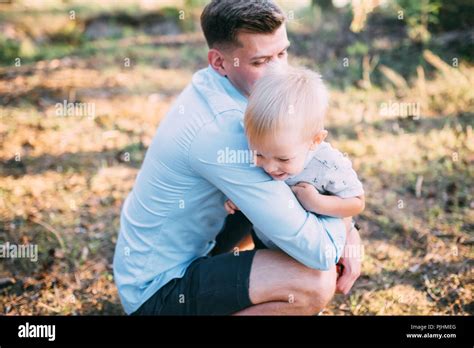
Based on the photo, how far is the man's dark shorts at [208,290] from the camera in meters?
2.12

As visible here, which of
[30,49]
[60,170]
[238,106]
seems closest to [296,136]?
[238,106]

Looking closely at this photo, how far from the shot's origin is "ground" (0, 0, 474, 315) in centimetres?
285

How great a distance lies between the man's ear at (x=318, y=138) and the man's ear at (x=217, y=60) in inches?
21.6

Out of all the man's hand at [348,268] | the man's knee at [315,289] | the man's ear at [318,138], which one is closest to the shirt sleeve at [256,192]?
the man's knee at [315,289]

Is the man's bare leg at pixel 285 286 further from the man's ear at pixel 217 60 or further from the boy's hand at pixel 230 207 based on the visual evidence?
the man's ear at pixel 217 60

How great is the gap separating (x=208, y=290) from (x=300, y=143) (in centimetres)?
76

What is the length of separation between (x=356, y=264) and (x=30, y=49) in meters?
5.37

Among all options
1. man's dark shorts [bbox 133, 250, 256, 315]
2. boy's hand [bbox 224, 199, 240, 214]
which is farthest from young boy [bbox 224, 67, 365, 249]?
man's dark shorts [bbox 133, 250, 256, 315]

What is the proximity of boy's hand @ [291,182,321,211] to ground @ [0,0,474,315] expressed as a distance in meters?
0.91

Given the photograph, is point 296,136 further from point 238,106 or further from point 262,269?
point 262,269

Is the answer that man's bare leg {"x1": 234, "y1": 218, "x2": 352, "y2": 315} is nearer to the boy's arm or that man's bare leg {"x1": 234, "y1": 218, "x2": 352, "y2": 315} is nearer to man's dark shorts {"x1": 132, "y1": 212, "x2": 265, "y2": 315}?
man's dark shorts {"x1": 132, "y1": 212, "x2": 265, "y2": 315}

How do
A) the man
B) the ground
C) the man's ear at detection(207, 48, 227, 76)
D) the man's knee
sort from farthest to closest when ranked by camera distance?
the ground → the man's ear at detection(207, 48, 227, 76) → the man's knee → the man

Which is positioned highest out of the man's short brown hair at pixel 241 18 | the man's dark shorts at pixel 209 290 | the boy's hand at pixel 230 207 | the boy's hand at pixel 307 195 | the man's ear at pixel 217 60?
the man's short brown hair at pixel 241 18
